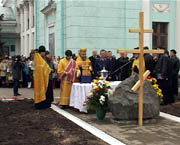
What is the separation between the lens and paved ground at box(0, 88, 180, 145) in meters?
5.79

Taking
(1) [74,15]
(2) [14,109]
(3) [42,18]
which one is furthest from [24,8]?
(2) [14,109]

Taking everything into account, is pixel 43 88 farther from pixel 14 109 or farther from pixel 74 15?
pixel 74 15

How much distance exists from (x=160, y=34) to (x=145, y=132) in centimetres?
1169

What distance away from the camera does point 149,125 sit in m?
7.21

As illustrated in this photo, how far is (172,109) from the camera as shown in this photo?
9.28m

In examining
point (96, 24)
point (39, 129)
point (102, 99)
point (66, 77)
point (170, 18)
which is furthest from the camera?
point (170, 18)

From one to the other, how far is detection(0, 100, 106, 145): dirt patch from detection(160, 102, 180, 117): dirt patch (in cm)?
294

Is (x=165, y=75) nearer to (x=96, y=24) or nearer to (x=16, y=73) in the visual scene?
(x=16, y=73)

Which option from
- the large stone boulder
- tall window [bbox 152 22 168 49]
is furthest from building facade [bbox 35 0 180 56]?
the large stone boulder

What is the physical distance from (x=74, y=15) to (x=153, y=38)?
178 inches

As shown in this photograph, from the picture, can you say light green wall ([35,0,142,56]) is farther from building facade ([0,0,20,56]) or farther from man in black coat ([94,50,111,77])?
building facade ([0,0,20,56])

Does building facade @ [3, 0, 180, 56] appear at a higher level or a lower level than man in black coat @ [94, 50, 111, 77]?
higher

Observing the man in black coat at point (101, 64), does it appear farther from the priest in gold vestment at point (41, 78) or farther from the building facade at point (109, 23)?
the building facade at point (109, 23)


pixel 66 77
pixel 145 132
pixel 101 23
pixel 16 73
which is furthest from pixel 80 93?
pixel 101 23
